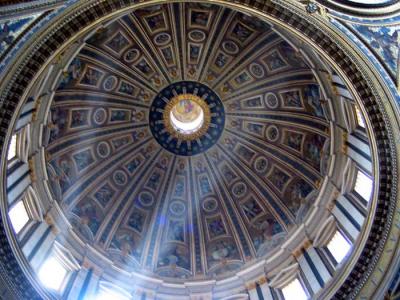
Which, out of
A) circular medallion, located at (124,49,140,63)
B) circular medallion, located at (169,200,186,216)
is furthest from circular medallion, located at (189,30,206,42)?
circular medallion, located at (169,200,186,216)

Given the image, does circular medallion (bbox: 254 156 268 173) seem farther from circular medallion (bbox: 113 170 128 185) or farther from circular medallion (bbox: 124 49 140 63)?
circular medallion (bbox: 124 49 140 63)

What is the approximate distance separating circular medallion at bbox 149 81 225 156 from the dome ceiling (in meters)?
0.06

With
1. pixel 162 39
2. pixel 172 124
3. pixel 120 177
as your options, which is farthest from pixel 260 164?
pixel 162 39

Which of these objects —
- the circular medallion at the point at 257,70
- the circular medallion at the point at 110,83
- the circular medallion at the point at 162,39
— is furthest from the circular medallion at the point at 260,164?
the circular medallion at the point at 110,83

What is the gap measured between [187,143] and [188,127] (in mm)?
1039

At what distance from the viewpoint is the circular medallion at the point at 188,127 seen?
25.1m

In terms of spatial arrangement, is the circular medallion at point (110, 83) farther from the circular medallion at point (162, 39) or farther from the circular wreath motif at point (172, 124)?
the circular wreath motif at point (172, 124)

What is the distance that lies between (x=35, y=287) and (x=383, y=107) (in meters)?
10.0

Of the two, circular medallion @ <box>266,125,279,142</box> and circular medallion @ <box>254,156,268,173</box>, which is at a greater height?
circular medallion @ <box>266,125,279,142</box>

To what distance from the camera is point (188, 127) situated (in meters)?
26.6

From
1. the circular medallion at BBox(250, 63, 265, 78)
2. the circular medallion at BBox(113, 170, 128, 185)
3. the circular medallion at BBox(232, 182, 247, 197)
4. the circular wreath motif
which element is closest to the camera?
the circular medallion at BBox(250, 63, 265, 78)

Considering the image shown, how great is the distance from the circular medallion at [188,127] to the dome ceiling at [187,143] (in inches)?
2.2

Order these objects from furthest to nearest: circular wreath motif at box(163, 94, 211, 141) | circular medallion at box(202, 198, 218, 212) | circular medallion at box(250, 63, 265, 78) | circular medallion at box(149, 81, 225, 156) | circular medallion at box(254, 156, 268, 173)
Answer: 1. circular wreath motif at box(163, 94, 211, 141)
2. circular medallion at box(149, 81, 225, 156)
3. circular medallion at box(202, 198, 218, 212)
4. circular medallion at box(254, 156, 268, 173)
5. circular medallion at box(250, 63, 265, 78)

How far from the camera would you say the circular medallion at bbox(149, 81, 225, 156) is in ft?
82.4
